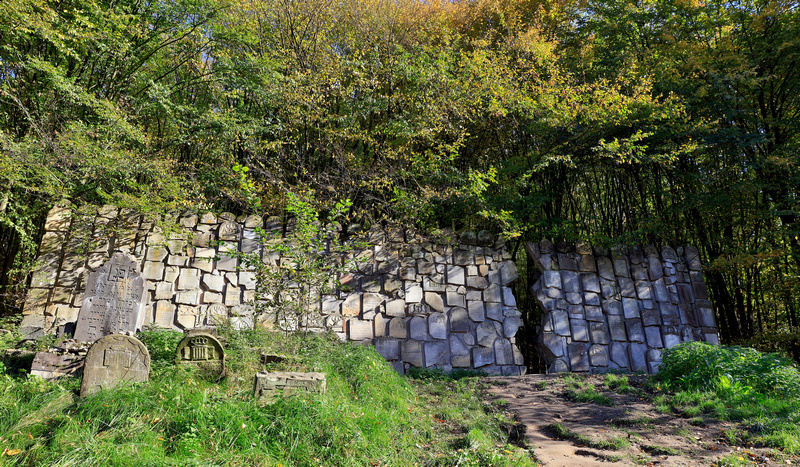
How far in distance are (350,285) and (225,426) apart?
14.6 ft

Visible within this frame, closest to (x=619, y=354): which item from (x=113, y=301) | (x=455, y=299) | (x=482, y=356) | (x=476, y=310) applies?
(x=482, y=356)

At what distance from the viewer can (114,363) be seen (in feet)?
12.0

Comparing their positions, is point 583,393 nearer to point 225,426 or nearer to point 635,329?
point 635,329

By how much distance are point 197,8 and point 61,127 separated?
2819 mm

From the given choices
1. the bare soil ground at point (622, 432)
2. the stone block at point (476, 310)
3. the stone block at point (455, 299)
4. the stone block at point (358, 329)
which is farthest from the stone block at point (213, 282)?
the bare soil ground at point (622, 432)

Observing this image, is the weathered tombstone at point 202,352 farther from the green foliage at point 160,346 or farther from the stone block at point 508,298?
the stone block at point 508,298

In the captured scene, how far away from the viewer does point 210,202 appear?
7742mm

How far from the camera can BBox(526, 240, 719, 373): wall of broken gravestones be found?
7738mm

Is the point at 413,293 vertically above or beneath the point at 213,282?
beneath

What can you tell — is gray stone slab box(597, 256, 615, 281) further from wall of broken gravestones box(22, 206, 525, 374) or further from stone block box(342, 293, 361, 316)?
stone block box(342, 293, 361, 316)

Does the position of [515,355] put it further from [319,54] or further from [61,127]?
[61,127]

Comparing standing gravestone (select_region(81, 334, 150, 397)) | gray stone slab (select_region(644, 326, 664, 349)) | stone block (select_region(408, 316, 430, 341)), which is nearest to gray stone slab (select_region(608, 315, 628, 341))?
gray stone slab (select_region(644, 326, 664, 349))

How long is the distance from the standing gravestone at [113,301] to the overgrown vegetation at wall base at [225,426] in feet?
3.48

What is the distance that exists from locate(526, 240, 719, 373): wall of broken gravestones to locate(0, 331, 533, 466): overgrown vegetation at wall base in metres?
3.77
